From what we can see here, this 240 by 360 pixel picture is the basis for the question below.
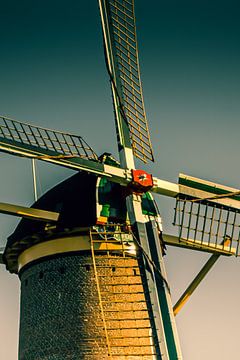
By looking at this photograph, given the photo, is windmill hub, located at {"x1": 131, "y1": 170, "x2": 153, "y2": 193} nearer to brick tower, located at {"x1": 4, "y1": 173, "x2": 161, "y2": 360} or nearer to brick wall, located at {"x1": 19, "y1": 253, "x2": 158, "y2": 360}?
brick tower, located at {"x1": 4, "y1": 173, "x2": 161, "y2": 360}

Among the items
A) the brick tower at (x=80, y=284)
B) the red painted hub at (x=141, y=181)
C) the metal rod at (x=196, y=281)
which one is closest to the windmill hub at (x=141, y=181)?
the red painted hub at (x=141, y=181)

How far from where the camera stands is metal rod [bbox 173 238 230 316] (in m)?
14.6

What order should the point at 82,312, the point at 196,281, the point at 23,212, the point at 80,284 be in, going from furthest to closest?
the point at 196,281 < the point at 80,284 < the point at 82,312 < the point at 23,212

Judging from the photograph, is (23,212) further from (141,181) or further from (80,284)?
(141,181)

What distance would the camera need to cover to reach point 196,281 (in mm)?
14938

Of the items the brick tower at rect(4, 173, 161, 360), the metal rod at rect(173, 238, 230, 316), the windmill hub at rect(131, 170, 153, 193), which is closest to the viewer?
the windmill hub at rect(131, 170, 153, 193)

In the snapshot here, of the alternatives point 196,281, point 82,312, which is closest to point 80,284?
point 82,312

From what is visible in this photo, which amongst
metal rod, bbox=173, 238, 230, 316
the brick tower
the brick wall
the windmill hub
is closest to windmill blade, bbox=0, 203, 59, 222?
the brick tower

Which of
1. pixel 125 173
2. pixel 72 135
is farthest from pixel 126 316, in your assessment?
pixel 72 135

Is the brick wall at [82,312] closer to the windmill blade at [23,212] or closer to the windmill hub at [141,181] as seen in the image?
the windmill blade at [23,212]

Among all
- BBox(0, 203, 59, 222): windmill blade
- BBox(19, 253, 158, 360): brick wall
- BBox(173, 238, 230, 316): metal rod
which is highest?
BBox(0, 203, 59, 222): windmill blade

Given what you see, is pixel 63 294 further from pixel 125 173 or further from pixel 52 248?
pixel 125 173

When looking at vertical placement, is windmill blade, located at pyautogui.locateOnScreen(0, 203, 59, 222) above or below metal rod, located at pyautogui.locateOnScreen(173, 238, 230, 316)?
above

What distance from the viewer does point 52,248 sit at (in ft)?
44.1
